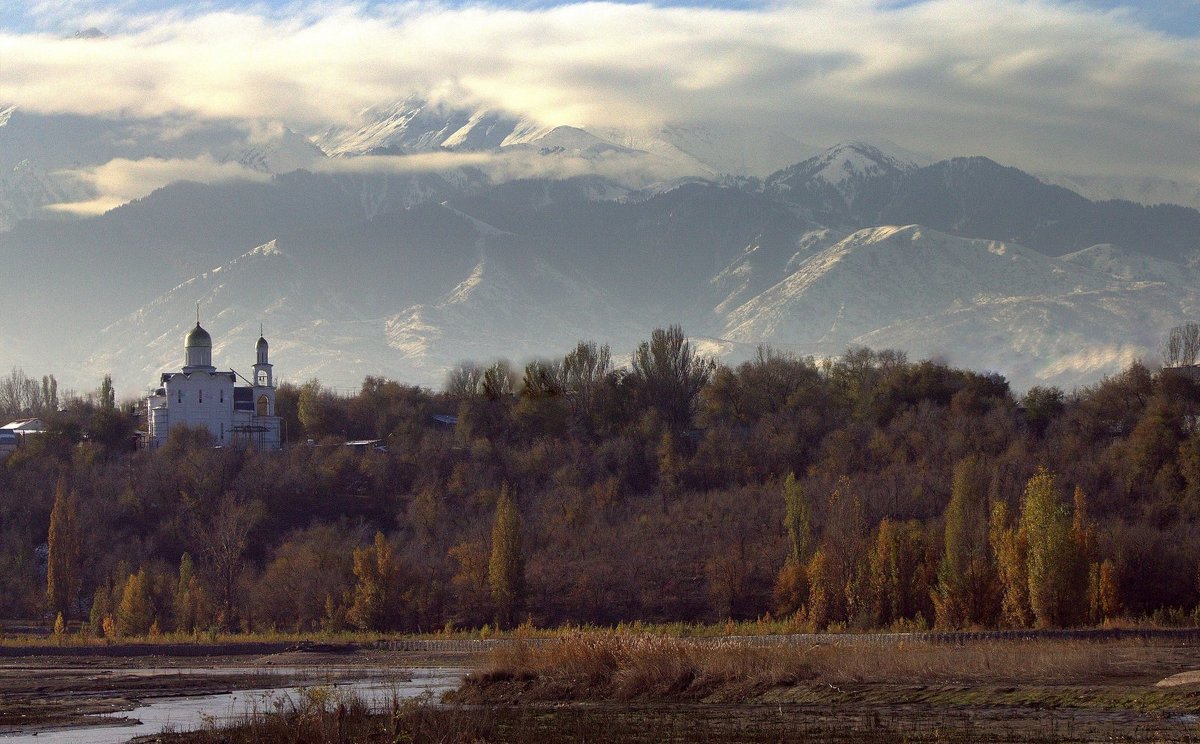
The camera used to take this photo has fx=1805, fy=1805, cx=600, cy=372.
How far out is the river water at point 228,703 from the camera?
128 feet

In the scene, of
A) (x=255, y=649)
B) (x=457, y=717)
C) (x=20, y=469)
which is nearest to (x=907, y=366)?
(x=20, y=469)

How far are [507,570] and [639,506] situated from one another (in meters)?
23.6

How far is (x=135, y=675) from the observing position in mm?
57625

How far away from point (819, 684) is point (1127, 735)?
10.8 m

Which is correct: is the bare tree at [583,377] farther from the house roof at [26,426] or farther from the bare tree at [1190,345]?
the bare tree at [1190,345]

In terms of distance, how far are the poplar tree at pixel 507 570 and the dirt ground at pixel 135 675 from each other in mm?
11331

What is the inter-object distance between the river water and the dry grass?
3.64 meters

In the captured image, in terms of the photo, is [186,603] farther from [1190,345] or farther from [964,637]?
[1190,345]

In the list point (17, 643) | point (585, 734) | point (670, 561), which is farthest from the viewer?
point (670, 561)

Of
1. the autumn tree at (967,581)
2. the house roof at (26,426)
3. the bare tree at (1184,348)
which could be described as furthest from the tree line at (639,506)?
the bare tree at (1184,348)

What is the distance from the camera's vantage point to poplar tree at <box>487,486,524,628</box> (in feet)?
259

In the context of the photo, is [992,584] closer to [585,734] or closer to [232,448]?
[585,734]

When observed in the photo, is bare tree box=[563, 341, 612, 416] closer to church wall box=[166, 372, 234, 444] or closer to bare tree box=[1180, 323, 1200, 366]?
church wall box=[166, 372, 234, 444]

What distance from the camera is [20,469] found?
11306 centimetres
